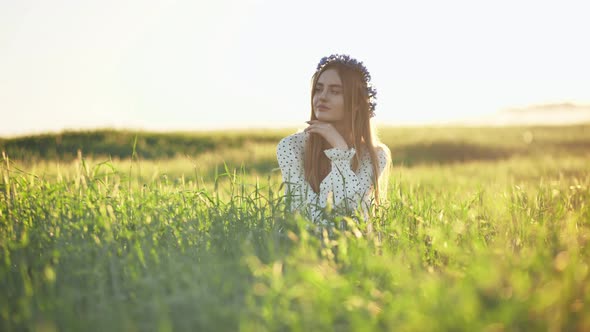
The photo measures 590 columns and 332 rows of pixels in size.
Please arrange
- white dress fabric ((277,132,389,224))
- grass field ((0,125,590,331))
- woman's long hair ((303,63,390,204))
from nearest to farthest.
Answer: grass field ((0,125,590,331)) → white dress fabric ((277,132,389,224)) → woman's long hair ((303,63,390,204))

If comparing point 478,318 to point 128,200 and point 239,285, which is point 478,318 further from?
point 128,200

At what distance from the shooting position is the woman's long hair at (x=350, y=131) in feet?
14.3

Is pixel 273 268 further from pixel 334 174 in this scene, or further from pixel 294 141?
pixel 294 141

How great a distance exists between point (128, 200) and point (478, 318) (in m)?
2.57

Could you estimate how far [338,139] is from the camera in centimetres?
408

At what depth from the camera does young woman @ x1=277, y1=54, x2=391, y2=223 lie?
4137 mm

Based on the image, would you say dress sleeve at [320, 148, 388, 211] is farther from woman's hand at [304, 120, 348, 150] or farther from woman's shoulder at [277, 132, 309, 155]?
woman's shoulder at [277, 132, 309, 155]

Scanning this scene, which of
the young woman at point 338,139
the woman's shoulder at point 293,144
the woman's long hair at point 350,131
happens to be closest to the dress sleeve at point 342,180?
the young woman at point 338,139

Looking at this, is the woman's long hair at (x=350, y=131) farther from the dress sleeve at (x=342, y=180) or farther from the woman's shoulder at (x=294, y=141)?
the dress sleeve at (x=342, y=180)

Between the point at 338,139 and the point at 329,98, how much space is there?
1.40ft

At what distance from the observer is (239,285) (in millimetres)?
2312

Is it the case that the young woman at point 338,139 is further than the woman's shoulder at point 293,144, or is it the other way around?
the woman's shoulder at point 293,144

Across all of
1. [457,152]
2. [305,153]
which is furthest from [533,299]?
[457,152]

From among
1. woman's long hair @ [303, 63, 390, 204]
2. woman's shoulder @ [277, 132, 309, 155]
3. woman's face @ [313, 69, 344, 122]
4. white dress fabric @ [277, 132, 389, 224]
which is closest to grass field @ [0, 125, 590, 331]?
white dress fabric @ [277, 132, 389, 224]
